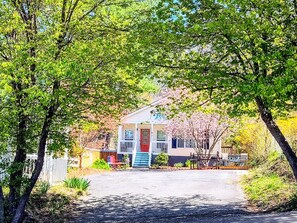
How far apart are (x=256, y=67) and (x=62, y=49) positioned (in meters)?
4.43

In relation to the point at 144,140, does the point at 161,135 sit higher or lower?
higher

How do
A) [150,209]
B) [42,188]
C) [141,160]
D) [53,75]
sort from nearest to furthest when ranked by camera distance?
[53,75] < [150,209] < [42,188] < [141,160]

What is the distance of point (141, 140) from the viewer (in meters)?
34.6

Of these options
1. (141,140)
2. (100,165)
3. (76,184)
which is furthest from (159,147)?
(76,184)

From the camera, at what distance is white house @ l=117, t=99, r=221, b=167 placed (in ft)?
104

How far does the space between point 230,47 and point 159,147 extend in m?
25.1

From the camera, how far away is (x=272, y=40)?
7.76 m

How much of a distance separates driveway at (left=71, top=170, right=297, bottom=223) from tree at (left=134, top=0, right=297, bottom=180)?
2529 millimetres

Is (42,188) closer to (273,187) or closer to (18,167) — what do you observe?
(18,167)

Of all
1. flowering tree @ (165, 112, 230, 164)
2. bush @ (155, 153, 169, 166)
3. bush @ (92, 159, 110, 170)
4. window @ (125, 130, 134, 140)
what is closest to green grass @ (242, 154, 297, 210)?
flowering tree @ (165, 112, 230, 164)

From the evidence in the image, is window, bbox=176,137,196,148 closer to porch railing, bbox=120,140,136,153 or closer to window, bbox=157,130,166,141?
window, bbox=157,130,166,141

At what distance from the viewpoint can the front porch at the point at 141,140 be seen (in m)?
32.3

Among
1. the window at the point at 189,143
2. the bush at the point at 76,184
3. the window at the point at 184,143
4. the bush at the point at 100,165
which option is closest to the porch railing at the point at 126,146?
the window at the point at 184,143

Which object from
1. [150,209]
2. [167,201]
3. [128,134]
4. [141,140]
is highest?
[128,134]
